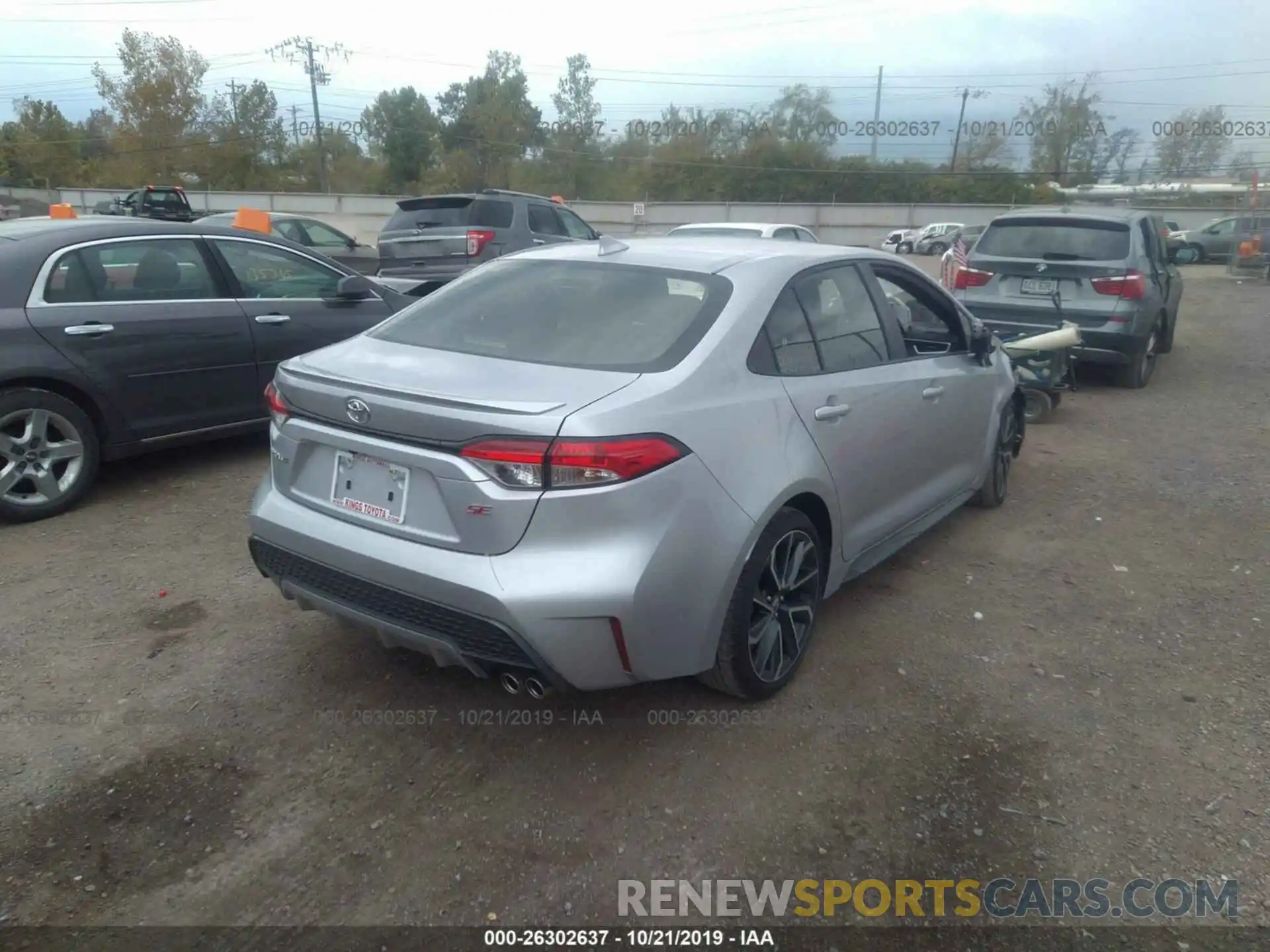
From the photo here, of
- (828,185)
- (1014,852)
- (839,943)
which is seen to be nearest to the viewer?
(839,943)

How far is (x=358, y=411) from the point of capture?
298cm

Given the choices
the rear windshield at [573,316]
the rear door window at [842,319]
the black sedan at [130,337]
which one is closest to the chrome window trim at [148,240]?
the black sedan at [130,337]

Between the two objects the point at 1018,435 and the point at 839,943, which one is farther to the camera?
the point at 1018,435

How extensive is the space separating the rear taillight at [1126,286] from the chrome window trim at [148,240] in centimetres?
644

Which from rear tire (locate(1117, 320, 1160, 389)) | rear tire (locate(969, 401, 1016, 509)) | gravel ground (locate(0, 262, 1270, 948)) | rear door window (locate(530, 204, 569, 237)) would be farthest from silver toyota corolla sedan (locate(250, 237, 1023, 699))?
rear door window (locate(530, 204, 569, 237))

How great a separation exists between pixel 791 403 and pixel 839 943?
1.74 metres

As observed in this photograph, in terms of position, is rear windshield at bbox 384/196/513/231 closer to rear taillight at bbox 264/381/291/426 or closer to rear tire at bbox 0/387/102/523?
rear tire at bbox 0/387/102/523

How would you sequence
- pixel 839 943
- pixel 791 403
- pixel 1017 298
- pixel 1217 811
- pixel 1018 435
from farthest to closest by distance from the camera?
pixel 1017 298 → pixel 1018 435 → pixel 791 403 → pixel 1217 811 → pixel 839 943

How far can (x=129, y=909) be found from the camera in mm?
2469

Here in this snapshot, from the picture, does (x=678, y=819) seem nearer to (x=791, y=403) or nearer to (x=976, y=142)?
(x=791, y=403)

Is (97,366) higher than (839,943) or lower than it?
higher

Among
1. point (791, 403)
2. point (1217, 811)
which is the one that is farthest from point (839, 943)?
point (791, 403)

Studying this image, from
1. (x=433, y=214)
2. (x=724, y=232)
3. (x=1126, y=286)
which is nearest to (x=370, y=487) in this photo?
(x=1126, y=286)

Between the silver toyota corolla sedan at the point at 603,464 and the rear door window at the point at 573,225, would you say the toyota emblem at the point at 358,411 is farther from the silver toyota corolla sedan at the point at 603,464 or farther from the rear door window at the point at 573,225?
the rear door window at the point at 573,225
